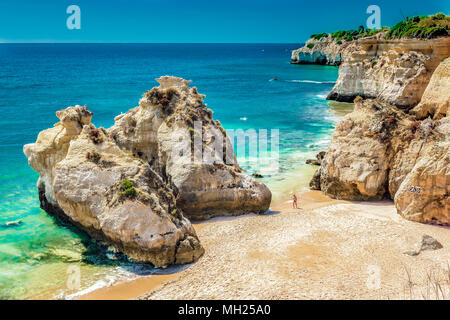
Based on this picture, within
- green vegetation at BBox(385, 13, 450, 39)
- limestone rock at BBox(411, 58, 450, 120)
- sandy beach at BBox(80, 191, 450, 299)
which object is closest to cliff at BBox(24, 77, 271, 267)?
sandy beach at BBox(80, 191, 450, 299)

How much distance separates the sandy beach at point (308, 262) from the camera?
1413 cm

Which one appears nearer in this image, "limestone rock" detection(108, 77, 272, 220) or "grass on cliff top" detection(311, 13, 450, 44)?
"limestone rock" detection(108, 77, 272, 220)

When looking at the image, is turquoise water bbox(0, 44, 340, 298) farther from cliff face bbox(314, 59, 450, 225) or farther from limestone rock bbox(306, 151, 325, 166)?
cliff face bbox(314, 59, 450, 225)

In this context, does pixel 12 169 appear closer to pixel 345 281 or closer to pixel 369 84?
pixel 345 281

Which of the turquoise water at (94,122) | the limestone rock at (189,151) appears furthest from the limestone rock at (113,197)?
the limestone rock at (189,151)

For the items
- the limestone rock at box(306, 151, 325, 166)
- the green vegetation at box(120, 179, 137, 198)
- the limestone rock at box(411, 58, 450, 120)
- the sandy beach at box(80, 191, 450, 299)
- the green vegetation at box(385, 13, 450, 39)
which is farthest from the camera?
the green vegetation at box(385, 13, 450, 39)

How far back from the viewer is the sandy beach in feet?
46.4

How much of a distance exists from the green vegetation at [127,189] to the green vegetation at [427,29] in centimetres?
4049

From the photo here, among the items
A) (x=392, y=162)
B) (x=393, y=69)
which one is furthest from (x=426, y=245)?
(x=393, y=69)

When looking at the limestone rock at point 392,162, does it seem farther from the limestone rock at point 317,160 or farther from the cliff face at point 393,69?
the cliff face at point 393,69

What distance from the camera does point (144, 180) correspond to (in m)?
17.8

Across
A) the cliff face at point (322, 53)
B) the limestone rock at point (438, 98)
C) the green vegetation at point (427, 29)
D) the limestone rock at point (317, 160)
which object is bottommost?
the limestone rock at point (317, 160)

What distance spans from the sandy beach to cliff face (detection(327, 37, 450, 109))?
3169 centimetres
